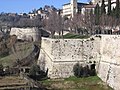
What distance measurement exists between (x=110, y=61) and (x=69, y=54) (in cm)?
589

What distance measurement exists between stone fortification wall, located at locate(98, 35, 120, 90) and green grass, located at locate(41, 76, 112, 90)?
75cm

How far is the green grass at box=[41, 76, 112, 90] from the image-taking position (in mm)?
35125

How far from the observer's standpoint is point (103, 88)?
34469 mm

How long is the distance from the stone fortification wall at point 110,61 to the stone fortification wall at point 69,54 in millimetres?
1382

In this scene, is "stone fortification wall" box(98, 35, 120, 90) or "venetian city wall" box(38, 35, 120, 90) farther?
"venetian city wall" box(38, 35, 120, 90)

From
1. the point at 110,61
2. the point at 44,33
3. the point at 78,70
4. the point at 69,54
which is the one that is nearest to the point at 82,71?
the point at 78,70

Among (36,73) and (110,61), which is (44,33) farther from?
(110,61)

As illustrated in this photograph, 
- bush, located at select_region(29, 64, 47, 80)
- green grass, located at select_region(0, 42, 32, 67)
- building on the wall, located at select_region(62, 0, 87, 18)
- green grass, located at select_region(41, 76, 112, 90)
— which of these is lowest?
green grass, located at select_region(41, 76, 112, 90)

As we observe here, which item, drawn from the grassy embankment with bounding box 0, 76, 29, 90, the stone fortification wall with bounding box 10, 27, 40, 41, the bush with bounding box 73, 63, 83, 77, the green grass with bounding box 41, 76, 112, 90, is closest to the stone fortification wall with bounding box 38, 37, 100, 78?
the bush with bounding box 73, 63, 83, 77

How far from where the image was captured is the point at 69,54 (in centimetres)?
4003

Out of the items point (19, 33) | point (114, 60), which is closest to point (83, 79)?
point (114, 60)

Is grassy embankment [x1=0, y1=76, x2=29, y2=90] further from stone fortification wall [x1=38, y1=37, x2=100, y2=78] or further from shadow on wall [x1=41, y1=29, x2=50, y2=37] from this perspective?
shadow on wall [x1=41, y1=29, x2=50, y2=37]

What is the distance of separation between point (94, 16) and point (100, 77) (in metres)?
23.0

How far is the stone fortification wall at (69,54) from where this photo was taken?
1554 inches
